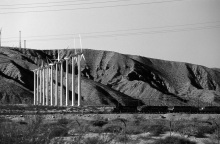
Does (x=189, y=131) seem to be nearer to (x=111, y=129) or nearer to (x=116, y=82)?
(x=111, y=129)

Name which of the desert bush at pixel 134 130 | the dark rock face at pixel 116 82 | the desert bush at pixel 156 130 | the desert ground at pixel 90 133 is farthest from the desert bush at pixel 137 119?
the dark rock face at pixel 116 82

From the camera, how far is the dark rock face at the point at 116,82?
427 feet

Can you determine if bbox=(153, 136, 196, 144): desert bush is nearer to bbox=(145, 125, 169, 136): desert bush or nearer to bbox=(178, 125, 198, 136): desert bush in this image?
bbox=(145, 125, 169, 136): desert bush

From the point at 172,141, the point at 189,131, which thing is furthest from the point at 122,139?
the point at 189,131

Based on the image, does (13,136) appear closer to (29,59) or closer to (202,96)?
(202,96)

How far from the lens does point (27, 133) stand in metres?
16.1

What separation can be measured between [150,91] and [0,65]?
50265 mm

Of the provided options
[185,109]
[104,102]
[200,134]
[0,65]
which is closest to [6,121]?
[200,134]

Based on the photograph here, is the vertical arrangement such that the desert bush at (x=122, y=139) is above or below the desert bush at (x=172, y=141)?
above

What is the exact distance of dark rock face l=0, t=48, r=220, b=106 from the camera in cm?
13025

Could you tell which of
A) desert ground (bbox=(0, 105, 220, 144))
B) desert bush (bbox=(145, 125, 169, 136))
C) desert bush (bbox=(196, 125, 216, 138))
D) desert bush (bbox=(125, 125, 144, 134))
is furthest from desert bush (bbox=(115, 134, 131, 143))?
desert bush (bbox=(196, 125, 216, 138))

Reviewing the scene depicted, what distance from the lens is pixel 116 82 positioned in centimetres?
17600

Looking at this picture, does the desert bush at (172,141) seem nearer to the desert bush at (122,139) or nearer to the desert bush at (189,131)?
the desert bush at (122,139)

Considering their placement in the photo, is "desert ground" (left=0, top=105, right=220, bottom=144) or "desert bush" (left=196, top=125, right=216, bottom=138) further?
"desert bush" (left=196, top=125, right=216, bottom=138)
